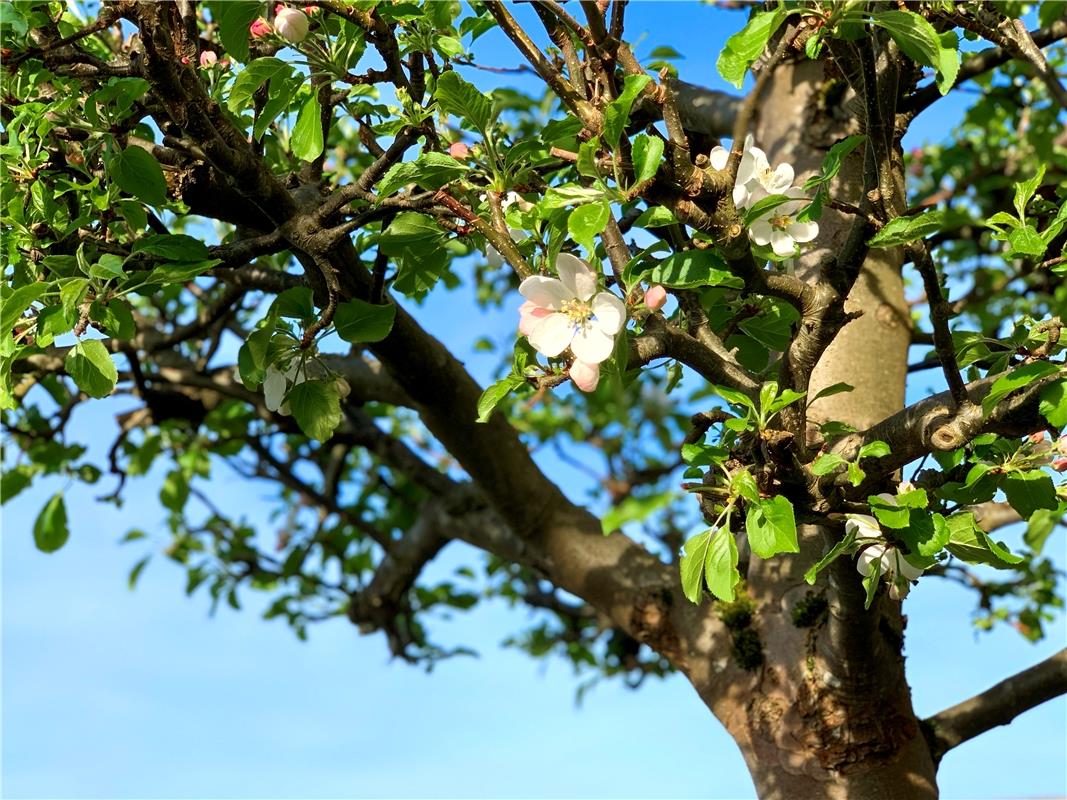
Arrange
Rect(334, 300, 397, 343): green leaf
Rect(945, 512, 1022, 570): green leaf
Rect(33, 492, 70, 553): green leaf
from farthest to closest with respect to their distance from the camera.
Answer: Rect(33, 492, 70, 553): green leaf → Rect(334, 300, 397, 343): green leaf → Rect(945, 512, 1022, 570): green leaf

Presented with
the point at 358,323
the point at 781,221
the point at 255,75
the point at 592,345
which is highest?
the point at 255,75

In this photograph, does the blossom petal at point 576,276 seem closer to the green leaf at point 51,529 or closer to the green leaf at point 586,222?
the green leaf at point 586,222

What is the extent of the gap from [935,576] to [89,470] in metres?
2.90

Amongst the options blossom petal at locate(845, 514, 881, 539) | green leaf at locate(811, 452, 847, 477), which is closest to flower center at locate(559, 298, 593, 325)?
green leaf at locate(811, 452, 847, 477)

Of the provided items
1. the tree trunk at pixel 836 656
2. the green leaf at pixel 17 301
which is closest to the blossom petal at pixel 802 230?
the tree trunk at pixel 836 656

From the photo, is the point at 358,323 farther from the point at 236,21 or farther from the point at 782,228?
the point at 782,228

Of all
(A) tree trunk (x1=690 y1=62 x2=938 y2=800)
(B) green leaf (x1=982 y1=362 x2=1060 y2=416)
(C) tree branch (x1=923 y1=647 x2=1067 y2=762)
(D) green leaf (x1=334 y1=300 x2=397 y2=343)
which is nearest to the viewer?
(B) green leaf (x1=982 y1=362 x2=1060 y2=416)

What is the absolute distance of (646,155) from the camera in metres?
1.43

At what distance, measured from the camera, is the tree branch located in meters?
2.54

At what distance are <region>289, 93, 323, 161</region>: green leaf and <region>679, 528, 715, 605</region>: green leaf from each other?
100cm

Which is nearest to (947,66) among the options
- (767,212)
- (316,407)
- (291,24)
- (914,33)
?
(914,33)

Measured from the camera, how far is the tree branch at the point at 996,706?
2535mm

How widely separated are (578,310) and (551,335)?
54 millimetres

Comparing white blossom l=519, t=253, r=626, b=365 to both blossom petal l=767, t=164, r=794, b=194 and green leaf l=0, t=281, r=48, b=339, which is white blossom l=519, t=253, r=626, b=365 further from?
green leaf l=0, t=281, r=48, b=339
